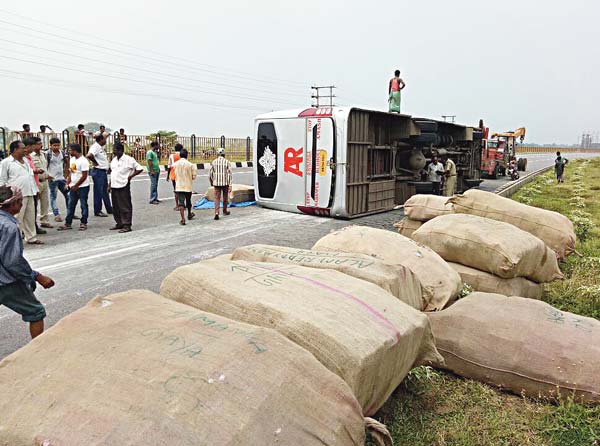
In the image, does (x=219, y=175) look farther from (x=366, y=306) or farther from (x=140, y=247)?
(x=366, y=306)

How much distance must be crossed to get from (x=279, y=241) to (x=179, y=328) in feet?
16.8

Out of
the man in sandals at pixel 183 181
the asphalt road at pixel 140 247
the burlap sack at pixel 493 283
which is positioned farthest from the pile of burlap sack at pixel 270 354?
the man in sandals at pixel 183 181

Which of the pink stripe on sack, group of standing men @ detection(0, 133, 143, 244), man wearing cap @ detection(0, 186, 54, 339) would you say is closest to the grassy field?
the pink stripe on sack

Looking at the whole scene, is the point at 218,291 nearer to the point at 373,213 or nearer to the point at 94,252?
the point at 94,252

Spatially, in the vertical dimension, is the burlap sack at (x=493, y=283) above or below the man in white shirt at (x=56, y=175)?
below

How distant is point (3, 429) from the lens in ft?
5.03

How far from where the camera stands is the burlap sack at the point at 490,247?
14.1 feet

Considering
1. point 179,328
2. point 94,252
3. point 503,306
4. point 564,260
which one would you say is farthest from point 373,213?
point 179,328

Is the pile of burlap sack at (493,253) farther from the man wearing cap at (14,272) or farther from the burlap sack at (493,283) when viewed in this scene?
the man wearing cap at (14,272)

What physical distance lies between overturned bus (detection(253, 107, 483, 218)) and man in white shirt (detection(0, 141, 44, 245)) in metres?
4.41

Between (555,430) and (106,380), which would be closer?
(106,380)

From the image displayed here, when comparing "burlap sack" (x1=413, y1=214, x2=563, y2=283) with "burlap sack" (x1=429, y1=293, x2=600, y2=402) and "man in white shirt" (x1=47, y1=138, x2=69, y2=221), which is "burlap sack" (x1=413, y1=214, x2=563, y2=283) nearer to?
"burlap sack" (x1=429, y1=293, x2=600, y2=402)

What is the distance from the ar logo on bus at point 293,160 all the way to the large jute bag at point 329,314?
22.2 ft

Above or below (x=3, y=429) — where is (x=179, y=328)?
above
